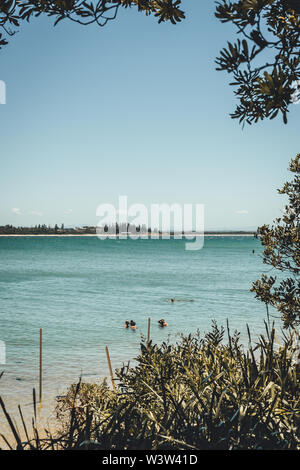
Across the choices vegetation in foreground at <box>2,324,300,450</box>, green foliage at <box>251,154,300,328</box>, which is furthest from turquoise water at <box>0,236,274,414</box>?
vegetation in foreground at <box>2,324,300,450</box>

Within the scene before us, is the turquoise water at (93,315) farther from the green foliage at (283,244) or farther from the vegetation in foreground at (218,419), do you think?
the vegetation in foreground at (218,419)

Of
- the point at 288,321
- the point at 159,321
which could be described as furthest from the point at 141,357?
the point at 159,321

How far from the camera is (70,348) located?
26531 millimetres

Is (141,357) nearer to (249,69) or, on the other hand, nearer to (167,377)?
(167,377)

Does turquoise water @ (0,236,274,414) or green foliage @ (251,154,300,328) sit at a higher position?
green foliage @ (251,154,300,328)

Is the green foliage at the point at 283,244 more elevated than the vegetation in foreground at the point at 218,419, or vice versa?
the green foliage at the point at 283,244

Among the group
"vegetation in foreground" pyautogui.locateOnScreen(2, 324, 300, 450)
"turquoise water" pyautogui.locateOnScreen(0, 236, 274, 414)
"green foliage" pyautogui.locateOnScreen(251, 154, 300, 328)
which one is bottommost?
"turquoise water" pyautogui.locateOnScreen(0, 236, 274, 414)

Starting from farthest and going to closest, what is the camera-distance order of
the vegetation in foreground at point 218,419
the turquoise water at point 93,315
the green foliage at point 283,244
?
the turquoise water at point 93,315 → the green foliage at point 283,244 → the vegetation in foreground at point 218,419

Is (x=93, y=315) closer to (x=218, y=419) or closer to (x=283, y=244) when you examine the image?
(x=283, y=244)

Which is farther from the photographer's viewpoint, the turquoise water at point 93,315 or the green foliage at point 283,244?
the turquoise water at point 93,315

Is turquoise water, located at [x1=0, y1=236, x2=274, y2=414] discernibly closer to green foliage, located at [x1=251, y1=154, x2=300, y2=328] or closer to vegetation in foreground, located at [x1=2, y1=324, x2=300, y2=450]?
green foliage, located at [x1=251, y1=154, x2=300, y2=328]

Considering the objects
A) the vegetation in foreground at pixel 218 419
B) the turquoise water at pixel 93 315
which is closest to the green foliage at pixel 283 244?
the vegetation in foreground at pixel 218 419

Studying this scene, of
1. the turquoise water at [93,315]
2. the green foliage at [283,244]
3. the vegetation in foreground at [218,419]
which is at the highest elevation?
the green foliage at [283,244]

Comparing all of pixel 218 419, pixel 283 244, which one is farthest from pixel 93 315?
pixel 218 419
